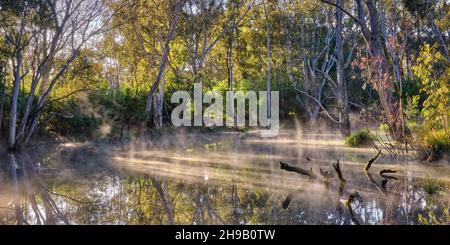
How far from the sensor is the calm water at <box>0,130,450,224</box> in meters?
6.66

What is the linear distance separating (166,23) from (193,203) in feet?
64.5

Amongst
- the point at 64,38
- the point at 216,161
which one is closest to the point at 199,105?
the point at 64,38

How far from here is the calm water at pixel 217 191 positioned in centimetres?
666

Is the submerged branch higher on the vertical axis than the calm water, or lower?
higher

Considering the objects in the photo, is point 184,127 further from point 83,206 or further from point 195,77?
point 83,206

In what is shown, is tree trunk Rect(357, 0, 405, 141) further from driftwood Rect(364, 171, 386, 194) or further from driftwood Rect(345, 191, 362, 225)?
driftwood Rect(345, 191, 362, 225)

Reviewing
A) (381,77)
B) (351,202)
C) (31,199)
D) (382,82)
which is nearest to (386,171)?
(351,202)

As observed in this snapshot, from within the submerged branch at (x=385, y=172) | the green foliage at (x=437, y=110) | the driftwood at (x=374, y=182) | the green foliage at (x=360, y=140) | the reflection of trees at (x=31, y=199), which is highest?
the green foliage at (x=437, y=110)

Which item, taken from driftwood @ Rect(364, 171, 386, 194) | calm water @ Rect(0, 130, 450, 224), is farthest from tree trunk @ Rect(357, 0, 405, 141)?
driftwood @ Rect(364, 171, 386, 194)

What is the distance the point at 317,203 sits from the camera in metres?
7.37

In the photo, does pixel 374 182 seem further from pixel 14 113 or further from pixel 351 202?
pixel 14 113

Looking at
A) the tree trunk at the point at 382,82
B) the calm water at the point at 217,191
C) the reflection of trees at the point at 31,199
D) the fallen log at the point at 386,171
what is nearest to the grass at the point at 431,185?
the calm water at the point at 217,191

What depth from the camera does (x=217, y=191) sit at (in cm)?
872

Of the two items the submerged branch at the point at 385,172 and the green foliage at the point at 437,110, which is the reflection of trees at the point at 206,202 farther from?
the green foliage at the point at 437,110
